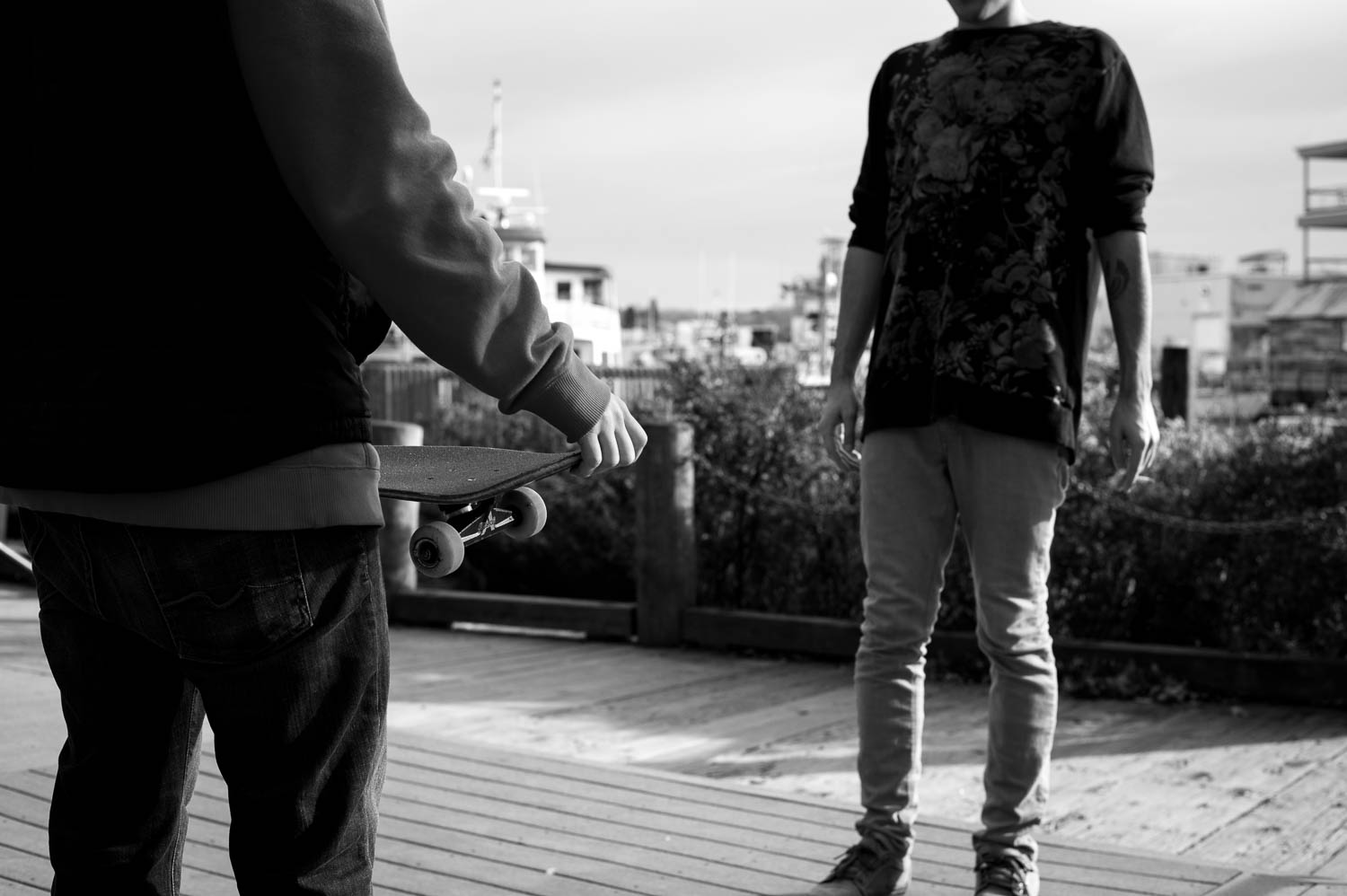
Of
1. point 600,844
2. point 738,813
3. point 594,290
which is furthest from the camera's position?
point 594,290

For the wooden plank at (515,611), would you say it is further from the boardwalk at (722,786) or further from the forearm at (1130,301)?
the forearm at (1130,301)

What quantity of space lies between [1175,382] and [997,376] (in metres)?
5.63

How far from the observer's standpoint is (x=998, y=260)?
2939mm

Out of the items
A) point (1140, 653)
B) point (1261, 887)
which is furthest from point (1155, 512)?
point (1261, 887)

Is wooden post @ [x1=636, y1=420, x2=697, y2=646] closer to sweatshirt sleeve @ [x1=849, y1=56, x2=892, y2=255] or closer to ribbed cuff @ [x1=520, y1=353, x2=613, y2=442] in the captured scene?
sweatshirt sleeve @ [x1=849, y1=56, x2=892, y2=255]

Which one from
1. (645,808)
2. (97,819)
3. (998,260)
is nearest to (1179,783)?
(645,808)

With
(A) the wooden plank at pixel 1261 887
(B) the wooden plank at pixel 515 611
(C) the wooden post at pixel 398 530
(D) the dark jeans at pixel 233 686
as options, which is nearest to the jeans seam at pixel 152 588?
(D) the dark jeans at pixel 233 686

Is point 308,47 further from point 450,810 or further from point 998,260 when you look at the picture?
point 450,810

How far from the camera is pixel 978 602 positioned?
2.91 m

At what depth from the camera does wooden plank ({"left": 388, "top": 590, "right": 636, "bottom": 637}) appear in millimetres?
6781

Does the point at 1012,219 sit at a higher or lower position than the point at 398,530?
higher

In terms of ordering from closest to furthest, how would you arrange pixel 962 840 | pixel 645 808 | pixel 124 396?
1. pixel 124 396
2. pixel 962 840
3. pixel 645 808

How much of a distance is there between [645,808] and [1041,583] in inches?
46.9

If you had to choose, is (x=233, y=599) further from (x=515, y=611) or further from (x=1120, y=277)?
(x=515, y=611)
